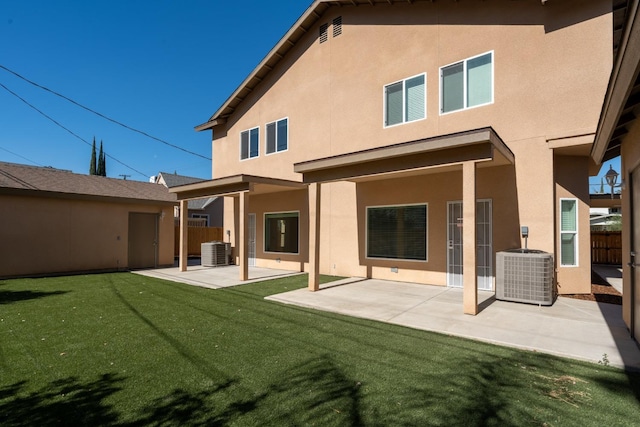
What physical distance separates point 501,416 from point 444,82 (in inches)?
325

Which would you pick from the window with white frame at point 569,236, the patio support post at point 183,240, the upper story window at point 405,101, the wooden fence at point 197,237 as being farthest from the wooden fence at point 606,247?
the wooden fence at point 197,237

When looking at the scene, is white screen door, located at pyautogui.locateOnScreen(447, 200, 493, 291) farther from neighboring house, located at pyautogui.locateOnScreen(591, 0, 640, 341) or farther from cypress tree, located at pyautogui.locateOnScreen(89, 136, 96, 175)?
cypress tree, located at pyautogui.locateOnScreen(89, 136, 96, 175)

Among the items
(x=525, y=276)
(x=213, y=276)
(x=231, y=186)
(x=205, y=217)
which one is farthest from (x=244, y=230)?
(x=205, y=217)

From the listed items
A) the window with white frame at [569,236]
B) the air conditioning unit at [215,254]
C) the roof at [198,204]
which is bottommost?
the air conditioning unit at [215,254]

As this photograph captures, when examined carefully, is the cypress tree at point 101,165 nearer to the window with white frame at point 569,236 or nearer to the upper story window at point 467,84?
the upper story window at point 467,84

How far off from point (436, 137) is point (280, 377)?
500 cm

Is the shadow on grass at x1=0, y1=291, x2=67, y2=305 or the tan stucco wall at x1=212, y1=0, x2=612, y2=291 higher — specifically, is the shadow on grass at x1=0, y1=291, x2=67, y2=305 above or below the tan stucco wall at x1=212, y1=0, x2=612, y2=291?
below

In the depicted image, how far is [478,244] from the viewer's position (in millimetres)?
8484

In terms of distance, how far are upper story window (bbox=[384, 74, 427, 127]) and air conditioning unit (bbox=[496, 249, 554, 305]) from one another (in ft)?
14.7

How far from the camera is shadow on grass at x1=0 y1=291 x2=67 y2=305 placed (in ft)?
25.5

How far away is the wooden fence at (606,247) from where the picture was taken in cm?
1467

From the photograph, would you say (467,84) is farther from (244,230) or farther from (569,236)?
(244,230)

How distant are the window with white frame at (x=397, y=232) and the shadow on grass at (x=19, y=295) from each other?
28.1 feet

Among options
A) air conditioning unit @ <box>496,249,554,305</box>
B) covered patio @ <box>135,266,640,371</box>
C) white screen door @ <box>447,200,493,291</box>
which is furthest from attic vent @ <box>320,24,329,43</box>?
air conditioning unit @ <box>496,249,554,305</box>
